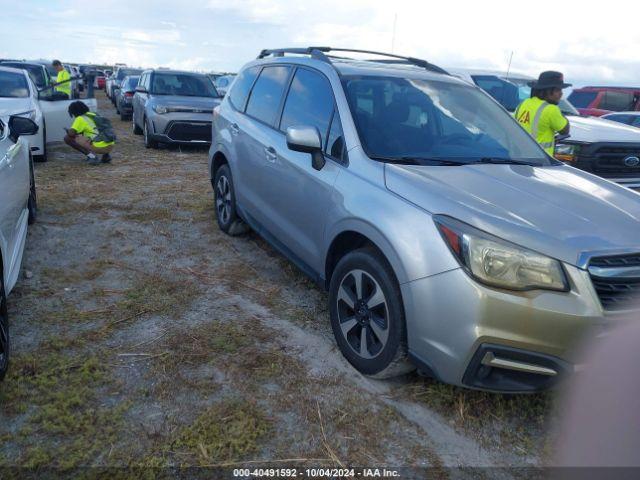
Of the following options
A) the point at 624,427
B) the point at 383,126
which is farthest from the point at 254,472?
the point at 383,126

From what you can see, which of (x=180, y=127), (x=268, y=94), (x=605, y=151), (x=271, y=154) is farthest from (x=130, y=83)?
(x=271, y=154)

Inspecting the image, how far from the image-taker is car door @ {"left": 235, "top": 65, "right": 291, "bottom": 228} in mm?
4387

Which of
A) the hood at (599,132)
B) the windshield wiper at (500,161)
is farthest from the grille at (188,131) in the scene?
the windshield wiper at (500,161)

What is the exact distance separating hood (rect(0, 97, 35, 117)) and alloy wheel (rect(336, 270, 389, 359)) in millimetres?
7001

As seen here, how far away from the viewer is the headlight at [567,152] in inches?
267

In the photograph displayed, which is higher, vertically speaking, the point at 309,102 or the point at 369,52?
the point at 369,52

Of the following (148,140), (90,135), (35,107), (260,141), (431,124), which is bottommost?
(148,140)

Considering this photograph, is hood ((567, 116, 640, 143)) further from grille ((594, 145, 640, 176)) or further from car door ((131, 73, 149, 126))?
car door ((131, 73, 149, 126))

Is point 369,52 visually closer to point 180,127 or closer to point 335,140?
point 335,140

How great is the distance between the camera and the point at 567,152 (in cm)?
686

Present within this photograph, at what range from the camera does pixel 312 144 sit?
11.2 feet

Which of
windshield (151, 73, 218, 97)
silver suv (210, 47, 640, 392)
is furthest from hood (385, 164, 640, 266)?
windshield (151, 73, 218, 97)

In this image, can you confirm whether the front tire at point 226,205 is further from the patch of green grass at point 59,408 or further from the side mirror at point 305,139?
the patch of green grass at point 59,408

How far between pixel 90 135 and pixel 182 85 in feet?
10.5
